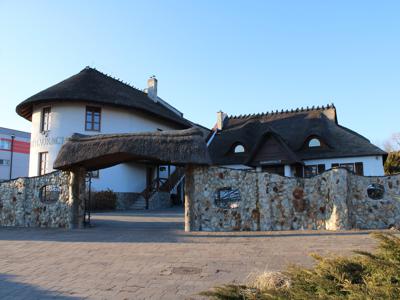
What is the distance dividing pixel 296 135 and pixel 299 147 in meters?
1.49

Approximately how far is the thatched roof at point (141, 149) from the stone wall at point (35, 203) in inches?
45.3

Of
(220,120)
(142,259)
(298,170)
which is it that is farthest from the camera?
(220,120)

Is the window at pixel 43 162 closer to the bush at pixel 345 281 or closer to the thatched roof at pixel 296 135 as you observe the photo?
the thatched roof at pixel 296 135

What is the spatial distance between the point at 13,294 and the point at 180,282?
7.34 ft

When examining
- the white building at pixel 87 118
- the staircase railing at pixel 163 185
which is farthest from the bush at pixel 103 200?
the staircase railing at pixel 163 185

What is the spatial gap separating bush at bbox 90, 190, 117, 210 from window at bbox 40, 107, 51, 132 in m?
6.20

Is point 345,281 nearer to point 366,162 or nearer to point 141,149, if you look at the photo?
point 141,149

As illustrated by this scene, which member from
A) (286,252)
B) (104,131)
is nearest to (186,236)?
(286,252)

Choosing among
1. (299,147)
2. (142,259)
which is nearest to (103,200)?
(299,147)

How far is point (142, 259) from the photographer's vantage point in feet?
22.0

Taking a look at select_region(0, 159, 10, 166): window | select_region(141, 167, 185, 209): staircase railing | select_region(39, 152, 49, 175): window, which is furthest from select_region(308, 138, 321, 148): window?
select_region(0, 159, 10, 166): window

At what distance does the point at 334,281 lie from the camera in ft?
9.96

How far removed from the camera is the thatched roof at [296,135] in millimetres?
23344

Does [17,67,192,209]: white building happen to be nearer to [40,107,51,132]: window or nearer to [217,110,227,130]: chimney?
[40,107,51,132]: window
